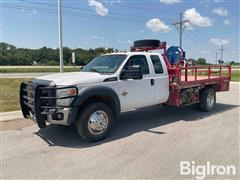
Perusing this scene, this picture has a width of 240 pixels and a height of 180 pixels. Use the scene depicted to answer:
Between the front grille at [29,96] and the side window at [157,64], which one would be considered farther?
the side window at [157,64]

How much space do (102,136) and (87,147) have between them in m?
0.49

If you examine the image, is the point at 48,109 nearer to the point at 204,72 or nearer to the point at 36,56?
the point at 204,72

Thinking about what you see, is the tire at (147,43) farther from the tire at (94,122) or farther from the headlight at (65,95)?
the headlight at (65,95)

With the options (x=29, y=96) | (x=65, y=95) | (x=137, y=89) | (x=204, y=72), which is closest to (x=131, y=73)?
(x=137, y=89)

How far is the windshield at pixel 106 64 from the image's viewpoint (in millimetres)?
5724

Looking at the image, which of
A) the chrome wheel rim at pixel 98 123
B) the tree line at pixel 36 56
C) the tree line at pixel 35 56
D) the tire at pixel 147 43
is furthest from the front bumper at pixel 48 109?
the tree line at pixel 35 56

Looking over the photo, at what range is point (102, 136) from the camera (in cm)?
525

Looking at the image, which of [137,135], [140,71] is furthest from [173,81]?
[137,135]

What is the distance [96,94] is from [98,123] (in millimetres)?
641

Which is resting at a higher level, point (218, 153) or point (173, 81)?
point (173, 81)

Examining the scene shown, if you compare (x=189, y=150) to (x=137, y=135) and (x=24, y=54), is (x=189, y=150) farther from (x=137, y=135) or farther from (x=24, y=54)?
(x=24, y=54)

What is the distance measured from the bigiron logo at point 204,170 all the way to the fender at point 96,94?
202cm

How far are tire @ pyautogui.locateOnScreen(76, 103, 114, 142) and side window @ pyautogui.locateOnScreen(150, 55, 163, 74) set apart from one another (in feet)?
6.21

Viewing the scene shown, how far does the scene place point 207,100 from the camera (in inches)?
320
